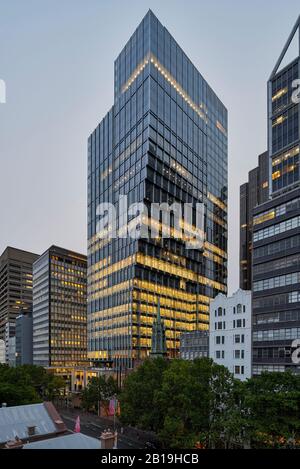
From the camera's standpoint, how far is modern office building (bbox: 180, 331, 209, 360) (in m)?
109

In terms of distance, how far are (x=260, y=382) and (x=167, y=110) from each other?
135396mm

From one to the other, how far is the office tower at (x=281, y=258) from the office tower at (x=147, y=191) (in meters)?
60.8

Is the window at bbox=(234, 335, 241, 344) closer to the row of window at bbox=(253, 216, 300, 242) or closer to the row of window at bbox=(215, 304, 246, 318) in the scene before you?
the row of window at bbox=(215, 304, 246, 318)

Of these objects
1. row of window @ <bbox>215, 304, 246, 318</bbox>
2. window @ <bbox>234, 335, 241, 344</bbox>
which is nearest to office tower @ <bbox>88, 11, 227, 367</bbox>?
row of window @ <bbox>215, 304, 246, 318</bbox>

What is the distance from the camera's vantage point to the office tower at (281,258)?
85.2m

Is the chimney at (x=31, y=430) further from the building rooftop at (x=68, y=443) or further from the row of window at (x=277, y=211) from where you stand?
the row of window at (x=277, y=211)

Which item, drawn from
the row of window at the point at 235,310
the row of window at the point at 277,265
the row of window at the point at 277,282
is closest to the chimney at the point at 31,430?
the row of window at the point at 277,282

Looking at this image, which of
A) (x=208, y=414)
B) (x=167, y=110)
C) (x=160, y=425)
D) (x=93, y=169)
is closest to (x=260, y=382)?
(x=208, y=414)

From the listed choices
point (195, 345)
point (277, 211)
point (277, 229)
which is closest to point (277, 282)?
point (277, 229)

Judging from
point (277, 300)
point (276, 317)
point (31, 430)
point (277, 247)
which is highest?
point (277, 247)

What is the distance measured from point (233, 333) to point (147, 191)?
2929 inches

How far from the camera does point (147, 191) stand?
6225 inches

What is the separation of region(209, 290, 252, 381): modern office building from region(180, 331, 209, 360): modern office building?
5294mm

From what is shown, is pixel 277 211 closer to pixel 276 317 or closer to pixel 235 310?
pixel 276 317
